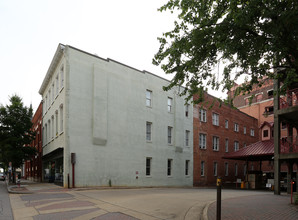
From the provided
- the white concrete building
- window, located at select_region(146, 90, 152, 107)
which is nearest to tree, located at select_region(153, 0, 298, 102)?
the white concrete building

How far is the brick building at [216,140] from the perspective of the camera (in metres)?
33.9

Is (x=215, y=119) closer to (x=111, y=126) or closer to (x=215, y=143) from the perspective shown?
(x=215, y=143)

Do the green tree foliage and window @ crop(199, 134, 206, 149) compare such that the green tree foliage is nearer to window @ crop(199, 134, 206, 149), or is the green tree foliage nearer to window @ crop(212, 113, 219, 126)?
window @ crop(199, 134, 206, 149)

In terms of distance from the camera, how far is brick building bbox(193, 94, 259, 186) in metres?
33.9

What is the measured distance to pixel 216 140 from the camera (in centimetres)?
3684

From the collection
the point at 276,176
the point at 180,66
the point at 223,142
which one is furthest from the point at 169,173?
the point at 180,66

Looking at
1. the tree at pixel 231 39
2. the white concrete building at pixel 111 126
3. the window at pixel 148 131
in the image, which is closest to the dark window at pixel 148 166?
the white concrete building at pixel 111 126

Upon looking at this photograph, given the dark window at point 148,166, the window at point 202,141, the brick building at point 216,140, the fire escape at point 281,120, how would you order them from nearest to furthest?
the fire escape at point 281,120
the dark window at point 148,166
the brick building at point 216,140
the window at point 202,141

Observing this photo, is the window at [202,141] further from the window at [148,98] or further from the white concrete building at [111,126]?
the window at [148,98]

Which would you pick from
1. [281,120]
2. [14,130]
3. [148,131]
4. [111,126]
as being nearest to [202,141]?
[148,131]

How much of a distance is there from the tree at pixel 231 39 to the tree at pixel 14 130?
844 inches

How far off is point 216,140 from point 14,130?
23867mm

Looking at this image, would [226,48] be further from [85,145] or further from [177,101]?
[177,101]

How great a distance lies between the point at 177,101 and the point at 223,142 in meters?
10.2
